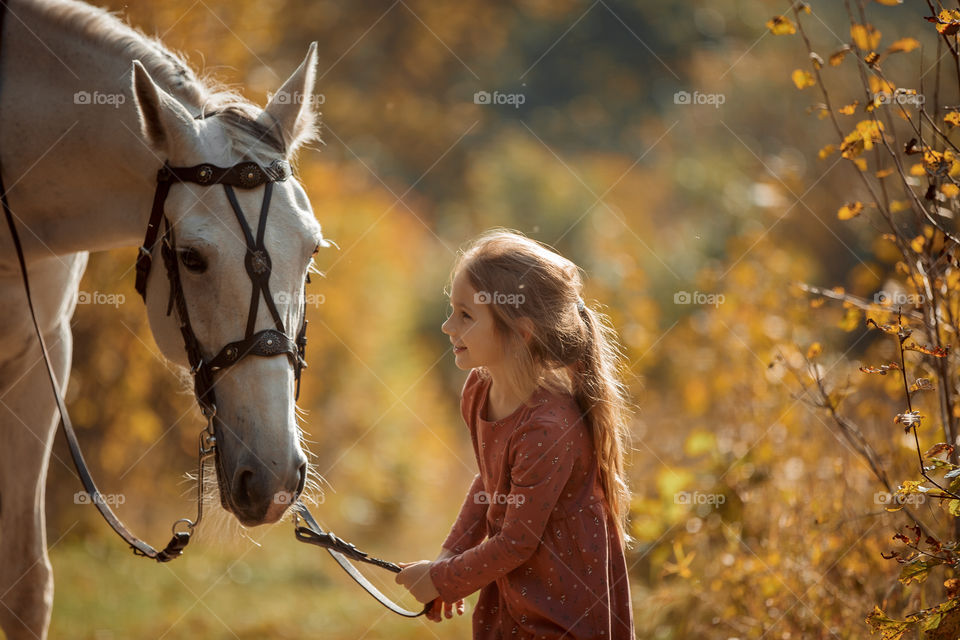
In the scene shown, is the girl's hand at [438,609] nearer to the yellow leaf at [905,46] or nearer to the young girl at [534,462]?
the young girl at [534,462]

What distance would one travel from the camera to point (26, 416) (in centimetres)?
316

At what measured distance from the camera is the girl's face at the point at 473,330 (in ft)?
7.34

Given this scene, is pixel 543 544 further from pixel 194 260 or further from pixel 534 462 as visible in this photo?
pixel 194 260

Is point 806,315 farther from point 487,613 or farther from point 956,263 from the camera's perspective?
point 487,613

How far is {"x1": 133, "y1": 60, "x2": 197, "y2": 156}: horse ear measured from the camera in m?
2.32

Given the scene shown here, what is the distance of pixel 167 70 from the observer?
8.68 ft

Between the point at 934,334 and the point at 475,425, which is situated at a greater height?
the point at 934,334

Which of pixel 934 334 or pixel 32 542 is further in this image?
pixel 32 542

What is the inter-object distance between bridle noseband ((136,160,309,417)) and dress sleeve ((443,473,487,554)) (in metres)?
0.57

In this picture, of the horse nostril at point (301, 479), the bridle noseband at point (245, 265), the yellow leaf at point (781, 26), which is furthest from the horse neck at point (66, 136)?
the yellow leaf at point (781, 26)

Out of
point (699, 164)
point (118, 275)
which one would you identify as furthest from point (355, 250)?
point (699, 164)

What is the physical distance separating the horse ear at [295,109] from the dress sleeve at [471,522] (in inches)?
45.7

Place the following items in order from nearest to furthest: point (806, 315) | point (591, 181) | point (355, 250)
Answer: point (806, 315)
point (355, 250)
point (591, 181)

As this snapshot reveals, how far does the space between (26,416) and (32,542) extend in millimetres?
484
